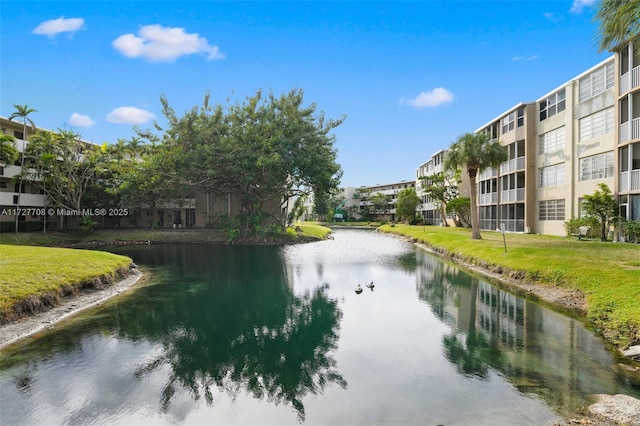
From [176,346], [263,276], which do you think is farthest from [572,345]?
[263,276]

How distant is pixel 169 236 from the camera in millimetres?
47562

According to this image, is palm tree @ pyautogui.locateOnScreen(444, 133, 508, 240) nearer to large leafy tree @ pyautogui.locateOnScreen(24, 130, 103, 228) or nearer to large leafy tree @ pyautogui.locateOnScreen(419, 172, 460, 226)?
large leafy tree @ pyautogui.locateOnScreen(419, 172, 460, 226)

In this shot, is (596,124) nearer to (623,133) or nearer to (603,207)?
(623,133)

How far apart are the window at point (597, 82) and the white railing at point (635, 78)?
10.6 feet

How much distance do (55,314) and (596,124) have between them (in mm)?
35133

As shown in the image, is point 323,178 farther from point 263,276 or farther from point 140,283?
point 140,283

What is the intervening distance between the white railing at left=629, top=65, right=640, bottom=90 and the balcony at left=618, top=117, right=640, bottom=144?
2.04 m

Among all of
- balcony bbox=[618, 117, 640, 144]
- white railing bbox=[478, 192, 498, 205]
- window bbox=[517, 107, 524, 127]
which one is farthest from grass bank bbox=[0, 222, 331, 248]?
balcony bbox=[618, 117, 640, 144]

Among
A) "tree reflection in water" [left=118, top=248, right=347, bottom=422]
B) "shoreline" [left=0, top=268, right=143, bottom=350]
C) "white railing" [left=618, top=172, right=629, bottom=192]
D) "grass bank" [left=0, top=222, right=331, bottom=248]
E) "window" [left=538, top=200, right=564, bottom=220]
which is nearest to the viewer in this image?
"tree reflection in water" [left=118, top=248, right=347, bottom=422]

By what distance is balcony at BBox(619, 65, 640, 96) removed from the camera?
23906mm

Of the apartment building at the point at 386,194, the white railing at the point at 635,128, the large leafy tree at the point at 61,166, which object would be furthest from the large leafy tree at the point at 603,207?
the apartment building at the point at 386,194

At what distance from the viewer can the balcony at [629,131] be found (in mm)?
23969

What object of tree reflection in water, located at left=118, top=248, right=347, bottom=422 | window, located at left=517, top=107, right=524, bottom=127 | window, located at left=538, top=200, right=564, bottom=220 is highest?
window, located at left=517, top=107, right=524, bottom=127

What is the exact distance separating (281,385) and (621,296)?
11.6m
